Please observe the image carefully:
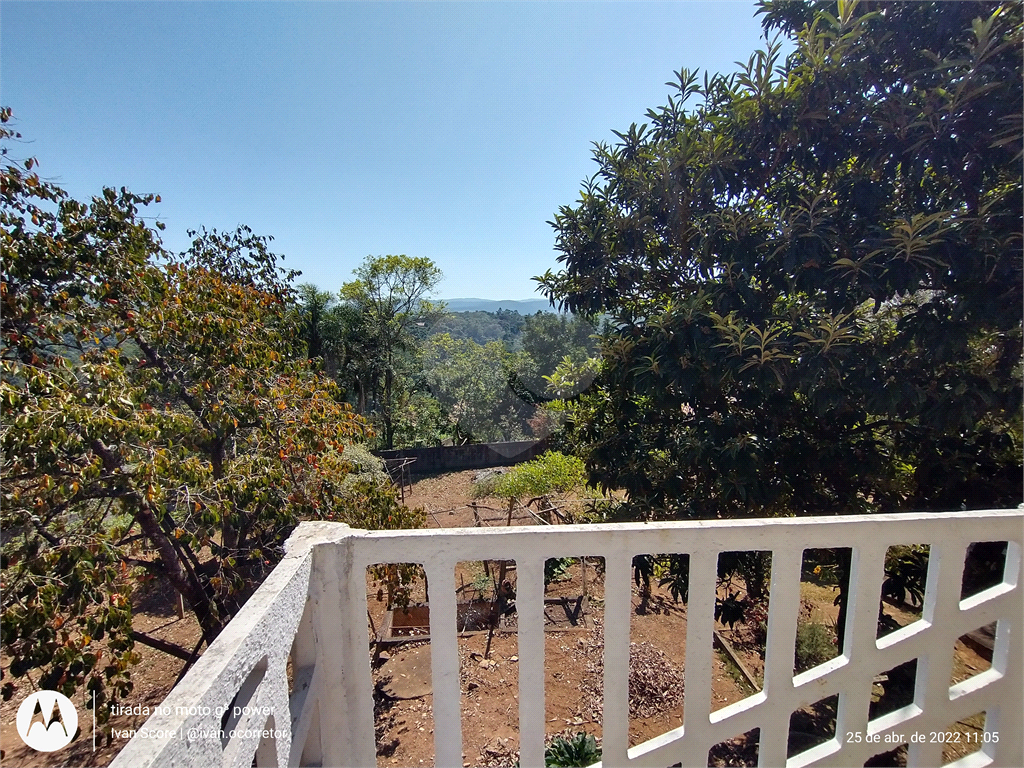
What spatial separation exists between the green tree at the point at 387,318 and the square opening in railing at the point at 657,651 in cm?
1238

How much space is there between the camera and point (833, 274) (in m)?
2.70

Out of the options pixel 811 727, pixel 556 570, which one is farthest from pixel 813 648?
pixel 556 570

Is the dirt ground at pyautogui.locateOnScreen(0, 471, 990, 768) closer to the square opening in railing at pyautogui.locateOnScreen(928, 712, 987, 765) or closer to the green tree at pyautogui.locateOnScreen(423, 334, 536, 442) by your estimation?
the square opening in railing at pyautogui.locateOnScreen(928, 712, 987, 765)

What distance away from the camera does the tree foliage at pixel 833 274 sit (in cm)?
246

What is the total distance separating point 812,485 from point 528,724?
2.66 m

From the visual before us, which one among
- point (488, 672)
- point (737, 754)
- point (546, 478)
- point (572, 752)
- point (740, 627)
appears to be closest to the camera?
point (572, 752)

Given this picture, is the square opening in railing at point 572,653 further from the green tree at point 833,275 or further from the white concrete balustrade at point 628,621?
the green tree at point 833,275

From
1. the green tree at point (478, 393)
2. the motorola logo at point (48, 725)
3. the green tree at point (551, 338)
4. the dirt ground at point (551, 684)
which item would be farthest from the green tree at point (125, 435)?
the green tree at point (551, 338)

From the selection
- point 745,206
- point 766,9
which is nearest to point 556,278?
point 745,206

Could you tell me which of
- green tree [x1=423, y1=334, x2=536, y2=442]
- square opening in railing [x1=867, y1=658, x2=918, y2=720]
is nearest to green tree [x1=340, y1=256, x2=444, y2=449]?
green tree [x1=423, y1=334, x2=536, y2=442]

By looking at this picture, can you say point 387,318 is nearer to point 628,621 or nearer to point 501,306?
point 628,621

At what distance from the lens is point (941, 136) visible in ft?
8.35

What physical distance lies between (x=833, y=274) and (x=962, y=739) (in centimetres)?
225

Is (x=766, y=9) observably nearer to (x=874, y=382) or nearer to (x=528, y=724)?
(x=874, y=382)
